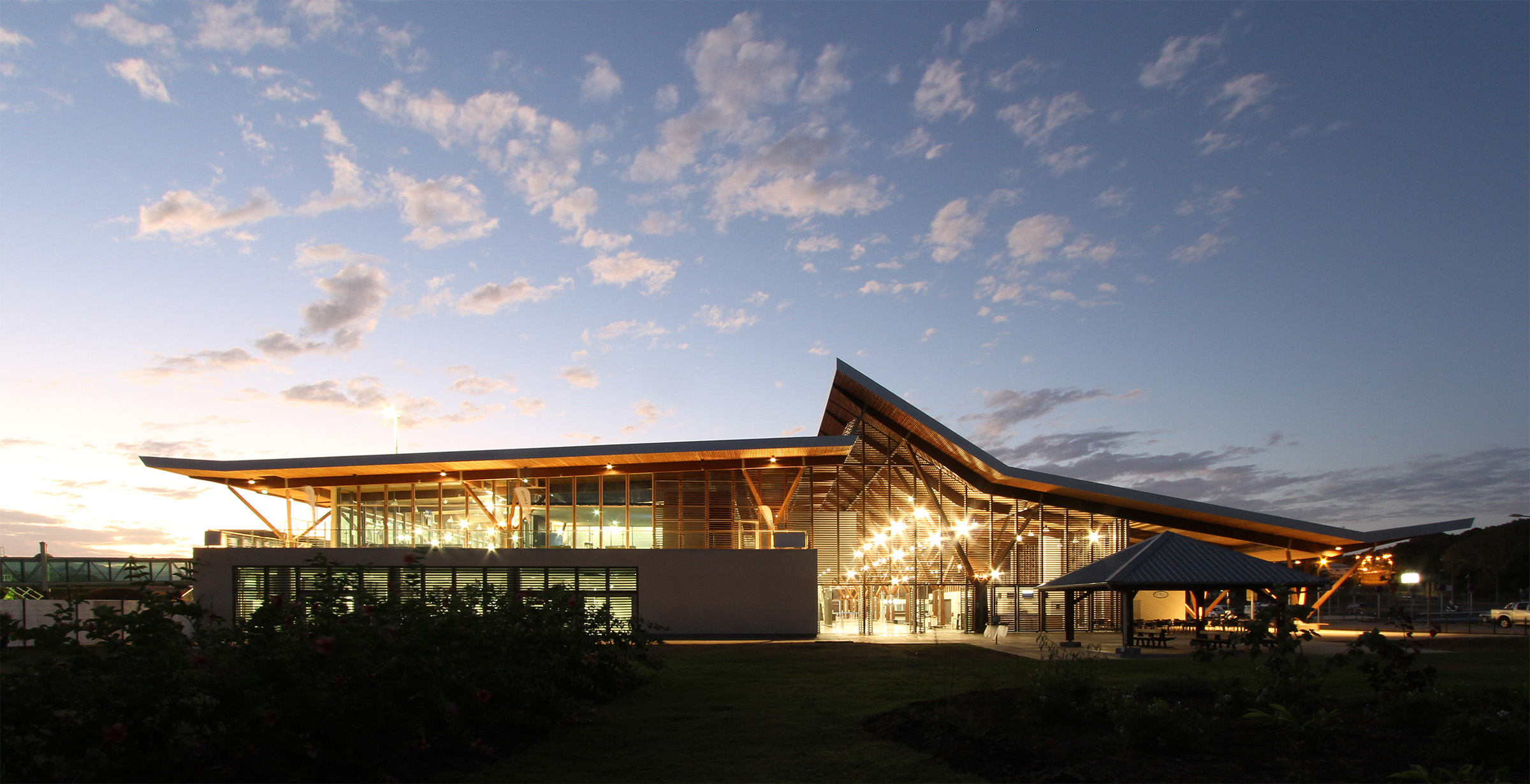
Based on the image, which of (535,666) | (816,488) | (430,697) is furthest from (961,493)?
(430,697)

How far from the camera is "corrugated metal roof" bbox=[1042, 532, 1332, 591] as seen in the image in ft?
80.0

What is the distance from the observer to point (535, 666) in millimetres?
10977

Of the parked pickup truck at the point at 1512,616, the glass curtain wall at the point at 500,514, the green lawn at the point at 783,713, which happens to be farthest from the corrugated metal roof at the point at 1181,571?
the parked pickup truck at the point at 1512,616

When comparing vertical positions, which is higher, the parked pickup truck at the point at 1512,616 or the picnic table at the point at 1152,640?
the picnic table at the point at 1152,640

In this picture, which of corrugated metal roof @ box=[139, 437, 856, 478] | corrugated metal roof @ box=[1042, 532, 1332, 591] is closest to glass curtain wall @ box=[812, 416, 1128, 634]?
corrugated metal roof @ box=[139, 437, 856, 478]

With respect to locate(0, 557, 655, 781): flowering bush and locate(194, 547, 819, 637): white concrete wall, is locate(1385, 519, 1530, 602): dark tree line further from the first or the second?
locate(0, 557, 655, 781): flowering bush

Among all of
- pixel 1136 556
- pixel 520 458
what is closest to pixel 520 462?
pixel 520 458

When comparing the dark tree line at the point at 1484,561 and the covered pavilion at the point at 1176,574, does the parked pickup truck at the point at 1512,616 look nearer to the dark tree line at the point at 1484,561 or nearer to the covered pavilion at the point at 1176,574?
the covered pavilion at the point at 1176,574

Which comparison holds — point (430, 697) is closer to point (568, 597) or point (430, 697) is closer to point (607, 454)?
point (568, 597)

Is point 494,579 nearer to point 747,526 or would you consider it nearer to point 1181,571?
point 747,526

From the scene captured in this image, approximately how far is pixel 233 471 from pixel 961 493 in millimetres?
26051

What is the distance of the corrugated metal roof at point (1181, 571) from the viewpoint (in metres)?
24.4

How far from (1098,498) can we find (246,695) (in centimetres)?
3325

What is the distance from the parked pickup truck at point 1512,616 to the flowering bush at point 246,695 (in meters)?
47.7
